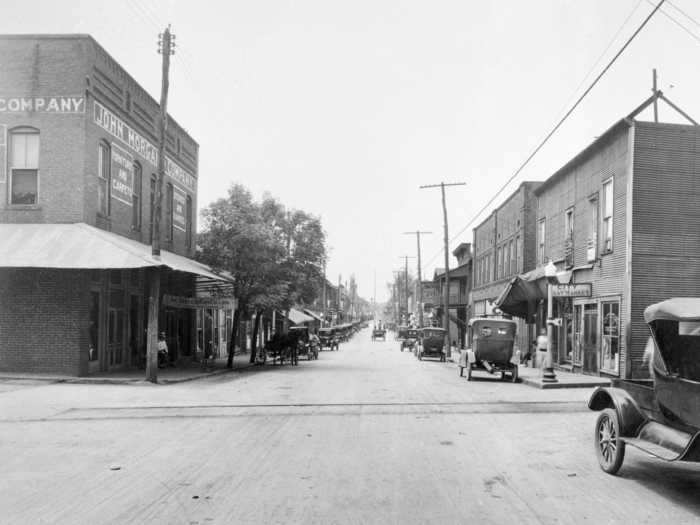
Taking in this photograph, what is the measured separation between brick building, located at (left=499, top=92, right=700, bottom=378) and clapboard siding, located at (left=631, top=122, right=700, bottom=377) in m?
Answer: 0.03

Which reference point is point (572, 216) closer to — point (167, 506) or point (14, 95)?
point (14, 95)

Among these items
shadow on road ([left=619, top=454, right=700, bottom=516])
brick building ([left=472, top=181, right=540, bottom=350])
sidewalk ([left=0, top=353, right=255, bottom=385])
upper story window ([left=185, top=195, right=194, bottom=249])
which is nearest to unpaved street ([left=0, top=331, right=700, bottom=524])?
shadow on road ([left=619, top=454, right=700, bottom=516])

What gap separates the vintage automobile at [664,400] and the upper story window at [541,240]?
75.4ft

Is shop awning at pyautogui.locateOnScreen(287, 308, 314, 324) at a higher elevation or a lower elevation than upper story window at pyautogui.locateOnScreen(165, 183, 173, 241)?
lower

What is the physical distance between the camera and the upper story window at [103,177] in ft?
72.2

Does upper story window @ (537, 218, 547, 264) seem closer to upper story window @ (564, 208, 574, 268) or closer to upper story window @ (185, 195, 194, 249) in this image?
upper story window @ (564, 208, 574, 268)

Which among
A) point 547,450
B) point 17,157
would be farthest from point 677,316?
point 17,157

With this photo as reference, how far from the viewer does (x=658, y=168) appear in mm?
20625

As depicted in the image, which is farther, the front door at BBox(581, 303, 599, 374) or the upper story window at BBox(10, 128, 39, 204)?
the front door at BBox(581, 303, 599, 374)

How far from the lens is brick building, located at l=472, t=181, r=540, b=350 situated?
35000mm

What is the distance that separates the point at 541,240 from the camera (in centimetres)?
3145

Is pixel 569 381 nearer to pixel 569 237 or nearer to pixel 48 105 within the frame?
pixel 569 237

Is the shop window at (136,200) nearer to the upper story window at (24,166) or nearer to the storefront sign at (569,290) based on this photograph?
the upper story window at (24,166)

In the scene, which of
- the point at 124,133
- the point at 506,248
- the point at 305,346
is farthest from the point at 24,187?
the point at 506,248
